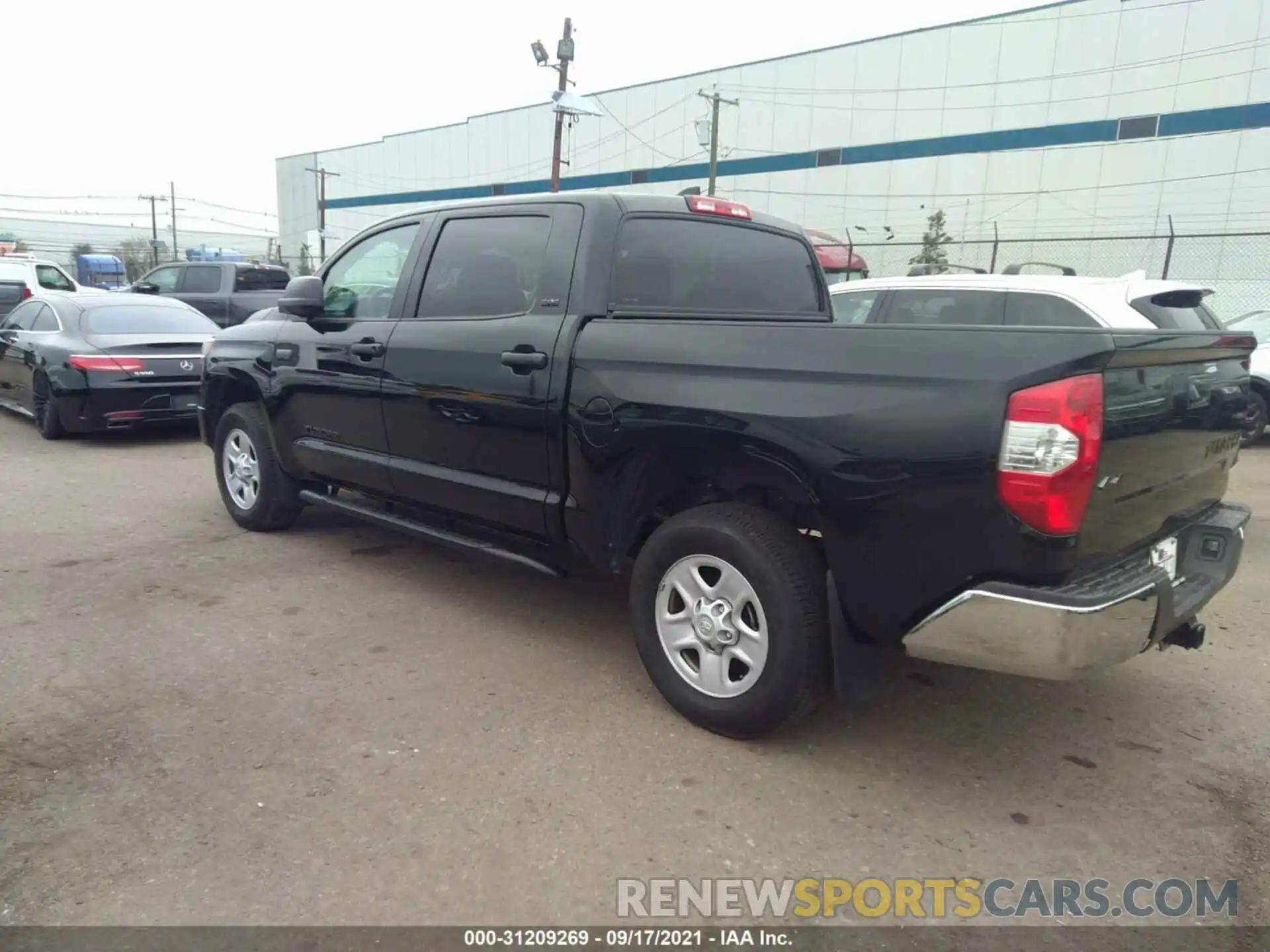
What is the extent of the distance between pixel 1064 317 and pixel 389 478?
4478mm

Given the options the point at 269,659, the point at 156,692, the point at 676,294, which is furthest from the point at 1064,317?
the point at 156,692

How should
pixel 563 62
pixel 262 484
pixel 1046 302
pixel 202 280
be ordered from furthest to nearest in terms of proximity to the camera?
pixel 563 62 → pixel 202 280 → pixel 1046 302 → pixel 262 484

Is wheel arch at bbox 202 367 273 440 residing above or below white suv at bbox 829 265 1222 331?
below

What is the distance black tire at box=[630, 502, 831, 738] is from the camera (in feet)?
9.48

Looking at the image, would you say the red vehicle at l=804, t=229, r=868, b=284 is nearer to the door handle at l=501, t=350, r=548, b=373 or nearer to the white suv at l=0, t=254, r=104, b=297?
the white suv at l=0, t=254, r=104, b=297

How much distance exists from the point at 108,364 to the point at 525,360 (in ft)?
21.8

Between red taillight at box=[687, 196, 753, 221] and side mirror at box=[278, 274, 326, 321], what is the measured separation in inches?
82.2

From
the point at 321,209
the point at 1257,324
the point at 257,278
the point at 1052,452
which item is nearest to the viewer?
the point at 1052,452

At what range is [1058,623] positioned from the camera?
239 cm

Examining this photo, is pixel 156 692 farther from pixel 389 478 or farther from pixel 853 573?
pixel 853 573

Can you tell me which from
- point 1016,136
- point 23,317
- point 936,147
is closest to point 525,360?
point 23,317

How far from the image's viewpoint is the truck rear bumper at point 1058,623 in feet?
7.91

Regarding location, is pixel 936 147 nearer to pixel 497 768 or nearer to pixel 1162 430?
pixel 1162 430

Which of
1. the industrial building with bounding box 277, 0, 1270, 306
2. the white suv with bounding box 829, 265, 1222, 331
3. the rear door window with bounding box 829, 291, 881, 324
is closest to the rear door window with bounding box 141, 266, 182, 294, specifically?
the rear door window with bounding box 829, 291, 881, 324
